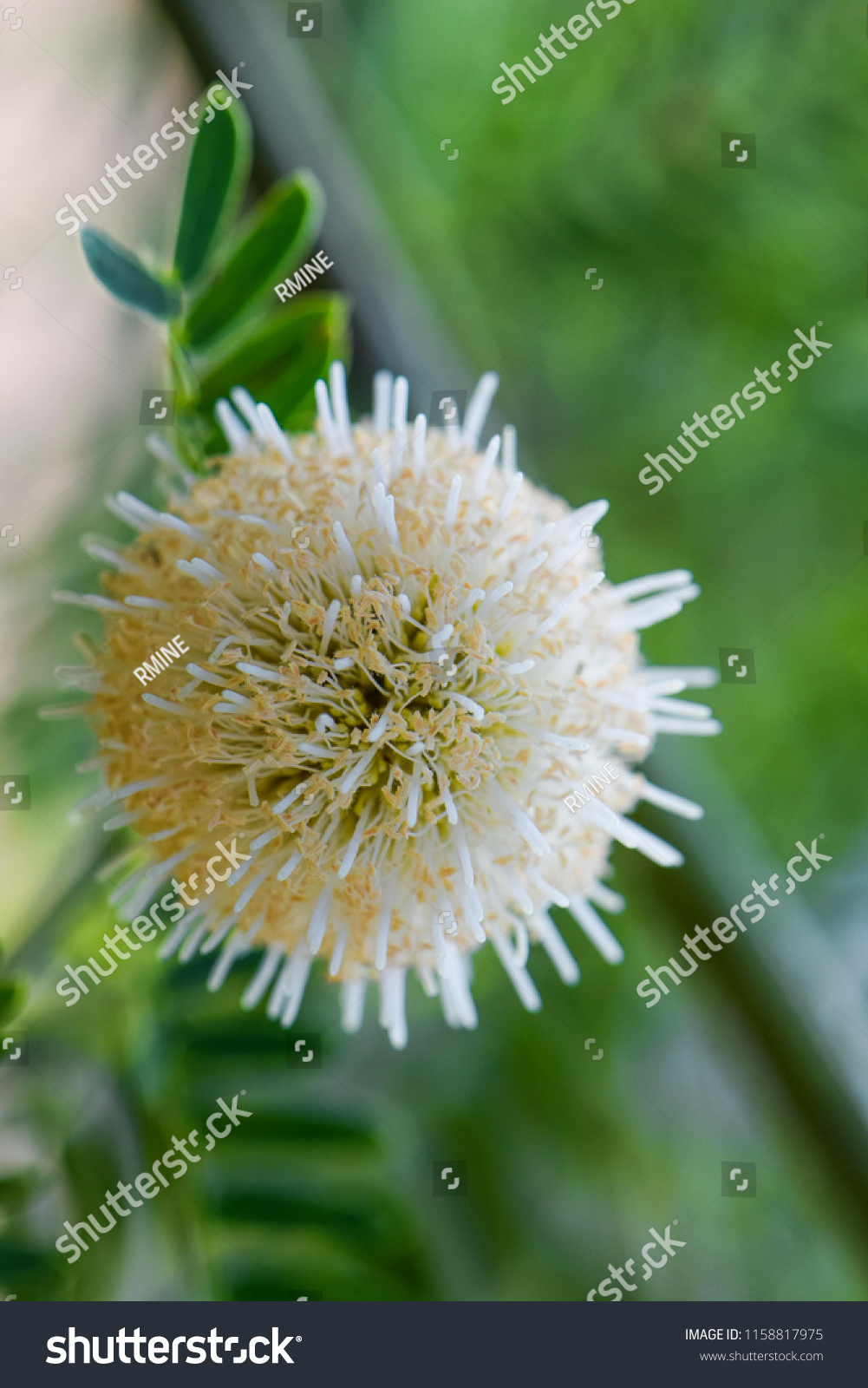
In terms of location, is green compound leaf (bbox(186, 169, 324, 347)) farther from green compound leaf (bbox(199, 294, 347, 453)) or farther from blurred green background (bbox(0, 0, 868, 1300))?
blurred green background (bbox(0, 0, 868, 1300))

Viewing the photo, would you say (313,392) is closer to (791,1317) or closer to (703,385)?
(703,385)

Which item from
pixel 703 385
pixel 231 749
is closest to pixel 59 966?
pixel 231 749

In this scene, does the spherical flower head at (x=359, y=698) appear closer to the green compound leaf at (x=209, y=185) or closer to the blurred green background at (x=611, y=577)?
the green compound leaf at (x=209, y=185)

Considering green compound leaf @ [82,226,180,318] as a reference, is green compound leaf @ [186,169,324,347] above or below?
below

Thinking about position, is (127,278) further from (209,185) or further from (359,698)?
(359,698)

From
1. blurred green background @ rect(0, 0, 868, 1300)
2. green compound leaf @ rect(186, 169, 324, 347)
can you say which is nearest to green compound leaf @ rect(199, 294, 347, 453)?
green compound leaf @ rect(186, 169, 324, 347)

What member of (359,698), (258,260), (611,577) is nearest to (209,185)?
(258,260)
